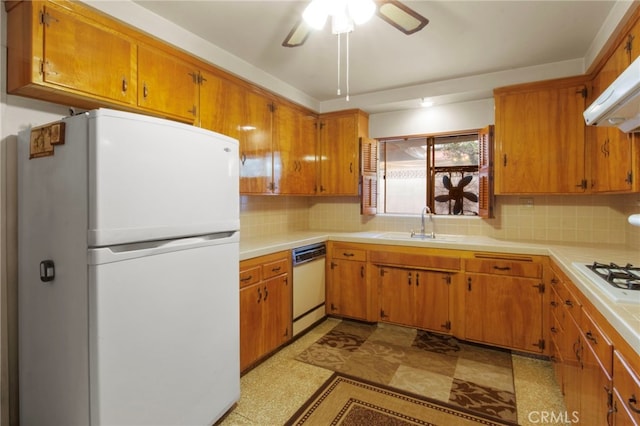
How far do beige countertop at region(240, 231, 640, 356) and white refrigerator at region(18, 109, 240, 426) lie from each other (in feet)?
2.35

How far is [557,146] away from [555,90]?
1.57 ft

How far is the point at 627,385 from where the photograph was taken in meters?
1.04

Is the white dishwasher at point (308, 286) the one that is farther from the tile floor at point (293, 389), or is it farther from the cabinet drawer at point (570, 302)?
the cabinet drawer at point (570, 302)

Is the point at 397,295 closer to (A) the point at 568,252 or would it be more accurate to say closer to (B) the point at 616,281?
(A) the point at 568,252

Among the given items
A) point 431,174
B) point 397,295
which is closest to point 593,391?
point 397,295

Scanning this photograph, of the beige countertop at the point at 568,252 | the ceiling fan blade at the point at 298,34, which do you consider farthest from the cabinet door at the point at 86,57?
the beige countertop at the point at 568,252

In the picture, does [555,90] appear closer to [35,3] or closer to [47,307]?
[35,3]

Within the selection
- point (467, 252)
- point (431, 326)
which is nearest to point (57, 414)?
point (431, 326)

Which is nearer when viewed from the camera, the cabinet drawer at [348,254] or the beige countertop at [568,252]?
the beige countertop at [568,252]

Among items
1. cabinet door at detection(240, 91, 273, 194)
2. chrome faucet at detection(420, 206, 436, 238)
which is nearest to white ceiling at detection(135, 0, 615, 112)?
cabinet door at detection(240, 91, 273, 194)

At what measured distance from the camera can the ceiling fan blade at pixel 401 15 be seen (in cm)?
155

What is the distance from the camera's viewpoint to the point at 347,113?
374 cm

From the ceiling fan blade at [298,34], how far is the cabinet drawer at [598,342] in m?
1.99

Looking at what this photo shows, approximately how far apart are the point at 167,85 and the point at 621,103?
2424 millimetres
